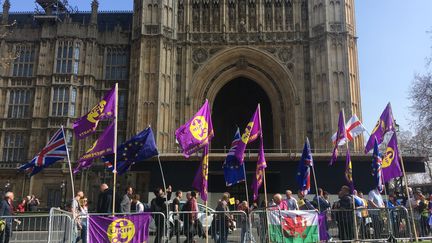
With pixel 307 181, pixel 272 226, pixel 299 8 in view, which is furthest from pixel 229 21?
pixel 272 226

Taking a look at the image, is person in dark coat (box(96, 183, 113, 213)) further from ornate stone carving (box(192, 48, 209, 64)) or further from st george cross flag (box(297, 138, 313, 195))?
ornate stone carving (box(192, 48, 209, 64))

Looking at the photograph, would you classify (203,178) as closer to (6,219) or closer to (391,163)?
(6,219)

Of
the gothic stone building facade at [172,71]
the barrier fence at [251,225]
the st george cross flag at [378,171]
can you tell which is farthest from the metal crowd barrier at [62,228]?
the gothic stone building facade at [172,71]

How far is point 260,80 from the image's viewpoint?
1378 inches

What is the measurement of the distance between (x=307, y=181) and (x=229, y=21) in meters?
22.6

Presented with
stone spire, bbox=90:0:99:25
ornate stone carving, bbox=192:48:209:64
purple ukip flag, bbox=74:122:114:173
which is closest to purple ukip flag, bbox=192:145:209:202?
purple ukip flag, bbox=74:122:114:173

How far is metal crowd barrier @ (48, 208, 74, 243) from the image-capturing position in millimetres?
11016

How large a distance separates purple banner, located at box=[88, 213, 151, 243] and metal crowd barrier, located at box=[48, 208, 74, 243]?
612 mm

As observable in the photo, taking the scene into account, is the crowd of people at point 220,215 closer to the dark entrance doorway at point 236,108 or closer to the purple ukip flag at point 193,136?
the purple ukip flag at point 193,136

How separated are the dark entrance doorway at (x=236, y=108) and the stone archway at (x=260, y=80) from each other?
2.69 meters

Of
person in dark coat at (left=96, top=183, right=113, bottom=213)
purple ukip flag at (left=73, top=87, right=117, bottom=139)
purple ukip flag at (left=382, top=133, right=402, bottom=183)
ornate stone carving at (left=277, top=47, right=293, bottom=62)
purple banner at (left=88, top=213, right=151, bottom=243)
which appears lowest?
purple banner at (left=88, top=213, right=151, bottom=243)

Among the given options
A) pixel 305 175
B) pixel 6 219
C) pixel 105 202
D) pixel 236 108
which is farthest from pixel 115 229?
pixel 236 108

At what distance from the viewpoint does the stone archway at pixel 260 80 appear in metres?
33.1

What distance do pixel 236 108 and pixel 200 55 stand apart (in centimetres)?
752
